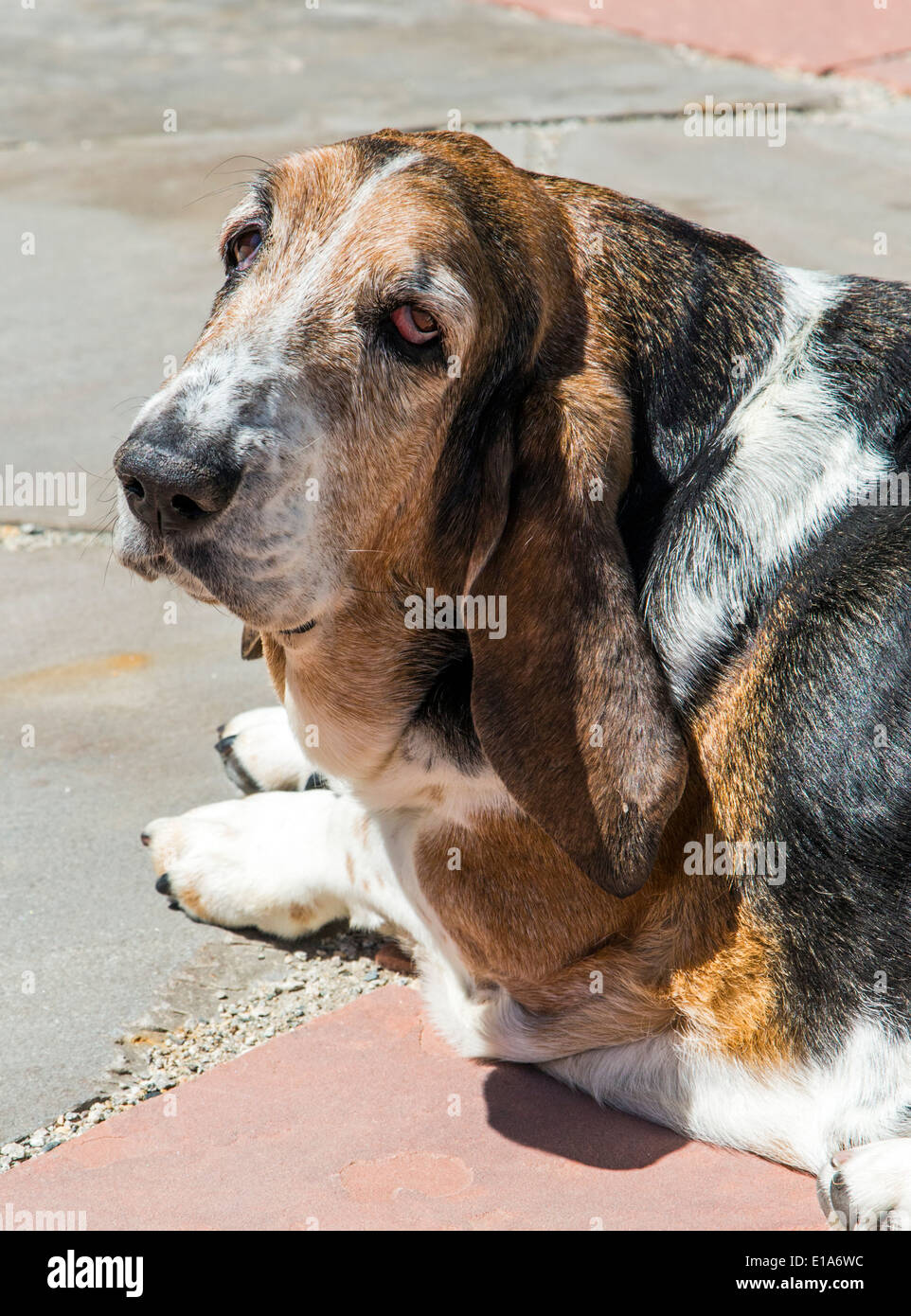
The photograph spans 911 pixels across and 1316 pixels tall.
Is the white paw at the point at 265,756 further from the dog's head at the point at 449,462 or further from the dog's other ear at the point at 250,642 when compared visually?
the dog's head at the point at 449,462

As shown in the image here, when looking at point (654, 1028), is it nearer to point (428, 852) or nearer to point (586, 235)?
point (428, 852)

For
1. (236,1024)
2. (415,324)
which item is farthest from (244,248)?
(236,1024)

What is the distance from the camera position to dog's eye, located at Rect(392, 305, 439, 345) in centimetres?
264

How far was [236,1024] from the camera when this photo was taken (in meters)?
3.06

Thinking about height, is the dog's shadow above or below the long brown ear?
below

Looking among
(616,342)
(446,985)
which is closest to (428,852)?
(446,985)

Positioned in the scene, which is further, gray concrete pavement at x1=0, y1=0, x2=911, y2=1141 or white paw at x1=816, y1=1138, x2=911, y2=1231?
gray concrete pavement at x1=0, y1=0, x2=911, y2=1141

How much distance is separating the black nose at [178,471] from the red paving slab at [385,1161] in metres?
1.15

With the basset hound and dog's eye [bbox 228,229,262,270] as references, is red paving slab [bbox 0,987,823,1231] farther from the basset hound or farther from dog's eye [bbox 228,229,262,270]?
dog's eye [bbox 228,229,262,270]

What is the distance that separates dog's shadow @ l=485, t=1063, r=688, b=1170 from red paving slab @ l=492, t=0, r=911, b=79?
761 cm

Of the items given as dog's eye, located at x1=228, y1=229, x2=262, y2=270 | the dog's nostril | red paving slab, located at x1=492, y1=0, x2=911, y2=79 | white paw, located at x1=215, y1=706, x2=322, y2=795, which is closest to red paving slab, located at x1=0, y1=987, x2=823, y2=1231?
white paw, located at x1=215, y1=706, x2=322, y2=795

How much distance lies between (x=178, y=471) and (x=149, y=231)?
4716 millimetres

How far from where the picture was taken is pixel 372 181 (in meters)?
2.72

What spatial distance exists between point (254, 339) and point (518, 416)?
0.49 meters
